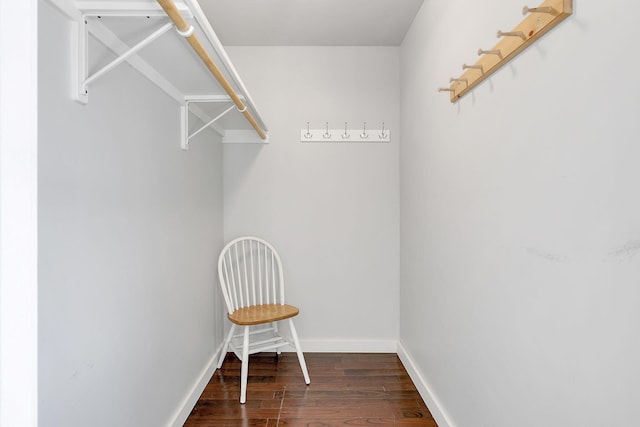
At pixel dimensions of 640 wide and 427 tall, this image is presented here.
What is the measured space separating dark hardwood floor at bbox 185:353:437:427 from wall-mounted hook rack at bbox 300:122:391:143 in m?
1.66

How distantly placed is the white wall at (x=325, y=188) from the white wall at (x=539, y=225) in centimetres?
91

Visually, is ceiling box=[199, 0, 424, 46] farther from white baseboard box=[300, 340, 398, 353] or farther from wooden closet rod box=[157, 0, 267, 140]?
white baseboard box=[300, 340, 398, 353]

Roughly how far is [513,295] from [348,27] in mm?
2157

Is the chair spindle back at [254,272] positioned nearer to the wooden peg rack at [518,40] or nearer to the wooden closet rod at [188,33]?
the wooden closet rod at [188,33]

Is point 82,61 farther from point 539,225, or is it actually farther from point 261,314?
point 261,314

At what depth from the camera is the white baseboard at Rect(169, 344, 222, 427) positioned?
1.92 meters

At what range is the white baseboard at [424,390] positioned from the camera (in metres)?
1.92

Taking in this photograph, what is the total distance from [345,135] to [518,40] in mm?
1844

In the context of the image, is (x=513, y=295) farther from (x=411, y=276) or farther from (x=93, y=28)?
(x=93, y=28)
